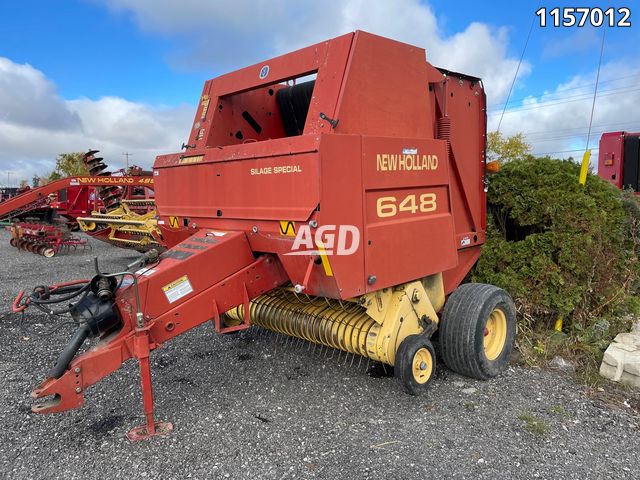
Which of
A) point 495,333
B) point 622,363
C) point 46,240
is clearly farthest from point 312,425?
point 46,240

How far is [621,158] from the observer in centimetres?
802

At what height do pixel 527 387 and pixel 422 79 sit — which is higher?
pixel 422 79

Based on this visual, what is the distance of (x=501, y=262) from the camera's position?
4.65m

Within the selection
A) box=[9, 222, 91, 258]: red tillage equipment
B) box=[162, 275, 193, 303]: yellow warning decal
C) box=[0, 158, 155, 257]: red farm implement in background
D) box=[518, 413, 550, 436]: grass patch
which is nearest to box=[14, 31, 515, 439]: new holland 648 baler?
box=[162, 275, 193, 303]: yellow warning decal

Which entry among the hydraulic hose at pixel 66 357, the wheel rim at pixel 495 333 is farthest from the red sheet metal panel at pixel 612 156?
the hydraulic hose at pixel 66 357

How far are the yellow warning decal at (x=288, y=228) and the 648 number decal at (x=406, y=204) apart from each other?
0.58 metres

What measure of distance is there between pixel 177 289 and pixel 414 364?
5.54 feet

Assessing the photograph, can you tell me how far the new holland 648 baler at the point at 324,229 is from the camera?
2.86 meters

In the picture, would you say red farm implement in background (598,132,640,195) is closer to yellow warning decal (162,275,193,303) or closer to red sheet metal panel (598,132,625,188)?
red sheet metal panel (598,132,625,188)

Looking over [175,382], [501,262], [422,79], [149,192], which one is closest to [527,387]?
[501,262]

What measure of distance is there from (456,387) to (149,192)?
39.3ft

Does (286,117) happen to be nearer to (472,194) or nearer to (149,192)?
(472,194)

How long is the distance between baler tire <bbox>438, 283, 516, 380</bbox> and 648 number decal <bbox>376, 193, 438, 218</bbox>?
0.84 meters

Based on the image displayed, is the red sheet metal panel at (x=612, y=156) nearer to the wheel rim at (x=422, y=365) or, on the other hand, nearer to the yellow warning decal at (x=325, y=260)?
the wheel rim at (x=422, y=365)
